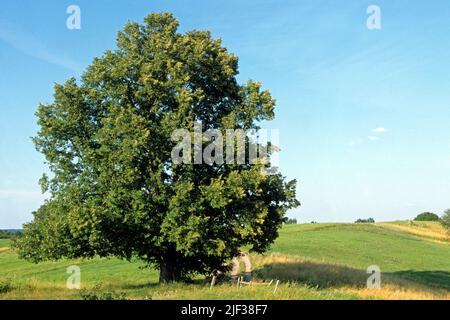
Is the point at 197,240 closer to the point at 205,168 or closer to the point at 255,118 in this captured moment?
the point at 205,168

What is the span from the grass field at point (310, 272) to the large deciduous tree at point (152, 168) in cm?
305

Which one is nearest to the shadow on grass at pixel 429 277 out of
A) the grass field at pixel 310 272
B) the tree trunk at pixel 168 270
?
the grass field at pixel 310 272

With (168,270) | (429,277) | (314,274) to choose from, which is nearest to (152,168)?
(168,270)

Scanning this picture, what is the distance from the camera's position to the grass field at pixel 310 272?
93.4 ft

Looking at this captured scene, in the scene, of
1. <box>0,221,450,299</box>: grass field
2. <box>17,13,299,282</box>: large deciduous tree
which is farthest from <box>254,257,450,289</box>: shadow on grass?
<box>17,13,299,282</box>: large deciduous tree

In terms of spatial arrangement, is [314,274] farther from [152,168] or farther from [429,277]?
[429,277]

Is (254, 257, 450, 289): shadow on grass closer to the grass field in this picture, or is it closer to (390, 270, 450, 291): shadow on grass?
the grass field

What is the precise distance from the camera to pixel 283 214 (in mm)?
32875

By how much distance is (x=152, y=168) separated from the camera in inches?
1209

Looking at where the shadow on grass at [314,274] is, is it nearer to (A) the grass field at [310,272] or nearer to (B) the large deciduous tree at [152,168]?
(A) the grass field at [310,272]

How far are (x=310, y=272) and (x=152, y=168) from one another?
2302 cm
